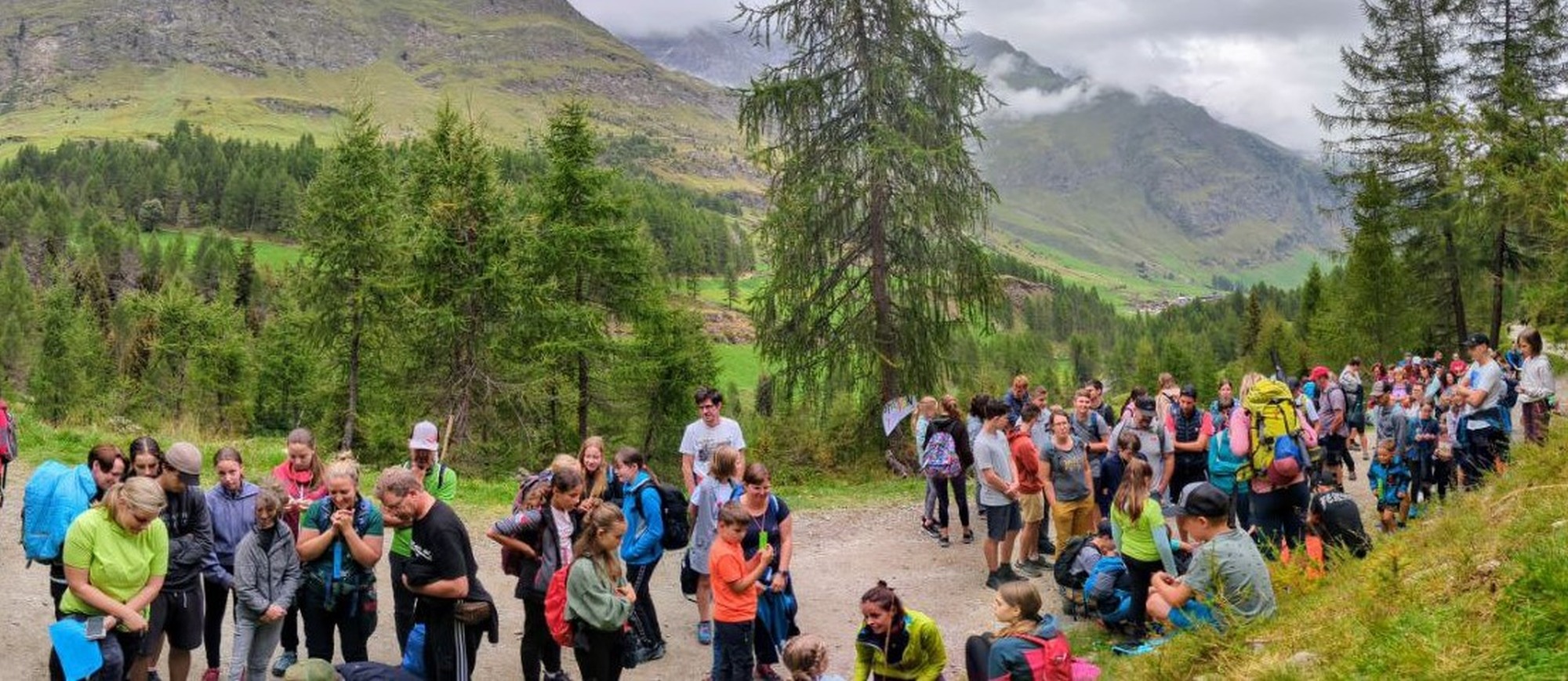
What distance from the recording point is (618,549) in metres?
7.47

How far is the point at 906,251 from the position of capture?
60.1 ft

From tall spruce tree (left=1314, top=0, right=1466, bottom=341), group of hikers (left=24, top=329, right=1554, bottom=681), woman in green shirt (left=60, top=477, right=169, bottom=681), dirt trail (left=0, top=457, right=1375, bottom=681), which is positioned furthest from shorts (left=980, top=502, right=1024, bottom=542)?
tall spruce tree (left=1314, top=0, right=1466, bottom=341)

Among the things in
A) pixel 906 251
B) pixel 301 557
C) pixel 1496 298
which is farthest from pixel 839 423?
pixel 1496 298

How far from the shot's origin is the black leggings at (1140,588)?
7879 millimetres

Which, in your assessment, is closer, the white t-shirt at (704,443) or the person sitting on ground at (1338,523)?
the person sitting on ground at (1338,523)

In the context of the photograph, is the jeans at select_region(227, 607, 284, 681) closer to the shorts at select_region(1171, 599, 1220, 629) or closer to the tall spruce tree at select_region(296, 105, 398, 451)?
the shorts at select_region(1171, 599, 1220, 629)

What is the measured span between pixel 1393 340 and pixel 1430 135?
998cm

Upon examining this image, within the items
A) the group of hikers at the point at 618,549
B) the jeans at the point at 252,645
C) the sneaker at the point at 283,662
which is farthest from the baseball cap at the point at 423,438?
the sneaker at the point at 283,662

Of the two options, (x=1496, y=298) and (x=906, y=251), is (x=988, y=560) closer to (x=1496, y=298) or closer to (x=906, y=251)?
(x=906, y=251)

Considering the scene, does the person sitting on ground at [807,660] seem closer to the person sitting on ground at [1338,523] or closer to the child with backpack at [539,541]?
the child with backpack at [539,541]

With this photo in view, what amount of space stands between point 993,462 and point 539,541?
16.5 ft

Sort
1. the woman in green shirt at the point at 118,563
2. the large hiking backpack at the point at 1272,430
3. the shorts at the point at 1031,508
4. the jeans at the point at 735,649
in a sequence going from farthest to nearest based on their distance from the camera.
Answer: the shorts at the point at 1031,508 → the large hiking backpack at the point at 1272,430 → the jeans at the point at 735,649 → the woman in green shirt at the point at 118,563

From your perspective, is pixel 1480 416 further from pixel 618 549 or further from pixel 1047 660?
pixel 618 549

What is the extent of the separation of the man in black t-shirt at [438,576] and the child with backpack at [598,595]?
0.66 meters
